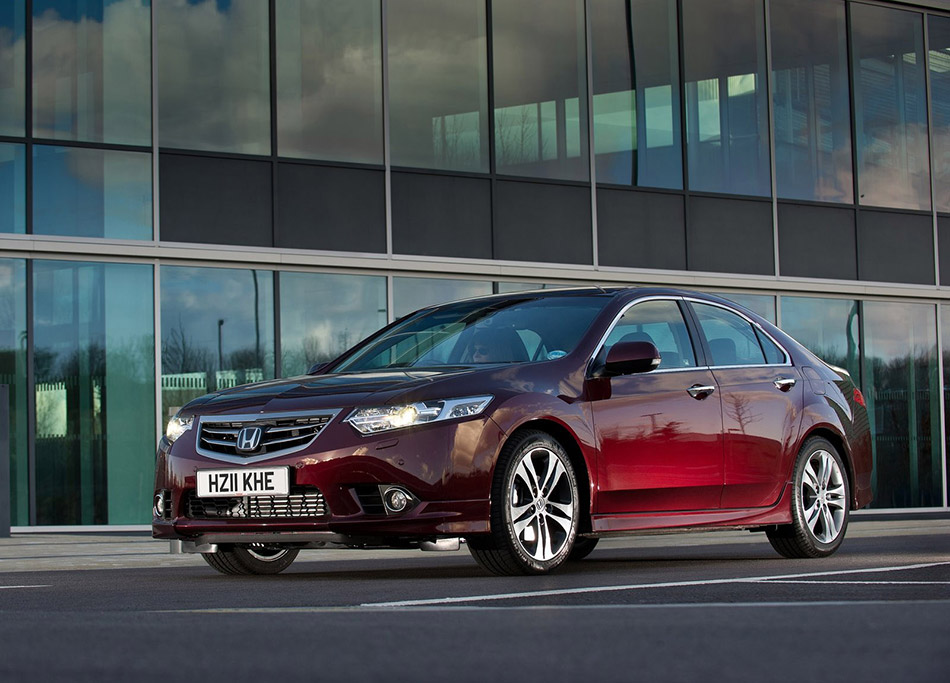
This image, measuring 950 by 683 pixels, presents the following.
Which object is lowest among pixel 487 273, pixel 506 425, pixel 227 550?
pixel 227 550

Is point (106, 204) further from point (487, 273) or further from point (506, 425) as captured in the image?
point (506, 425)

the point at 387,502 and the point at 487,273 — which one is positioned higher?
the point at 487,273

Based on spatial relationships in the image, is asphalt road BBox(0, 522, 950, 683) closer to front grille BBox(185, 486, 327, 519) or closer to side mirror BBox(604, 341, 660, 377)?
front grille BBox(185, 486, 327, 519)

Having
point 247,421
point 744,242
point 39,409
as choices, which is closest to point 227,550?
point 247,421

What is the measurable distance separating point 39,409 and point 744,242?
9.36m

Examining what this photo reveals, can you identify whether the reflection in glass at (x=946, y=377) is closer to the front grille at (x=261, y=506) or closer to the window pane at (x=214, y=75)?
the window pane at (x=214, y=75)

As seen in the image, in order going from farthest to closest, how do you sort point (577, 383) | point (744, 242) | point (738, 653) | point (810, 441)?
point (744, 242), point (810, 441), point (577, 383), point (738, 653)

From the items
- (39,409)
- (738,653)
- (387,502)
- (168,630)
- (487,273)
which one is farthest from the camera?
(487,273)

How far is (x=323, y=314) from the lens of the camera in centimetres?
1742

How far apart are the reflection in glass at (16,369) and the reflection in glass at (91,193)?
22.6 inches

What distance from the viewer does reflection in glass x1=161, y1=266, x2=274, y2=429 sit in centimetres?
1644

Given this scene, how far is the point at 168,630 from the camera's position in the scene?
4.49 meters

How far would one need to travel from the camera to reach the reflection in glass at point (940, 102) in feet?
74.0

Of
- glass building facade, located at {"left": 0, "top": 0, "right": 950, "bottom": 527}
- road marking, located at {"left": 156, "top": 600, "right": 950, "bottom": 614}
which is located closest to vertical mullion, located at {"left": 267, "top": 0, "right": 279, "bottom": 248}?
glass building facade, located at {"left": 0, "top": 0, "right": 950, "bottom": 527}
